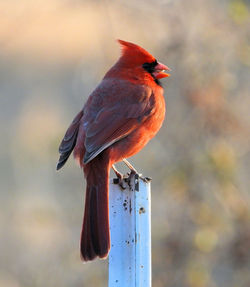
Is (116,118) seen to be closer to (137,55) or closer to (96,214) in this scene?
(137,55)

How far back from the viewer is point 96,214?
331 centimetres

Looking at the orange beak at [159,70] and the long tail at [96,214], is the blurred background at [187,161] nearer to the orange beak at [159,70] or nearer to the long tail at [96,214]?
the orange beak at [159,70]

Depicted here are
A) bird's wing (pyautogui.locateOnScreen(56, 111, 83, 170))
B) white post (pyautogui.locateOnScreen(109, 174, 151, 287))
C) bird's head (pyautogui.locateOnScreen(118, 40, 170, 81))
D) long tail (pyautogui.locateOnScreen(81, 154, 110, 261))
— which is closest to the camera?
white post (pyautogui.locateOnScreen(109, 174, 151, 287))

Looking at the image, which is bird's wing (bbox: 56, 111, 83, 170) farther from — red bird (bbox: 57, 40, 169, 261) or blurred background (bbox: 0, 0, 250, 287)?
blurred background (bbox: 0, 0, 250, 287)

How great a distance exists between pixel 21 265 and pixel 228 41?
2675 mm

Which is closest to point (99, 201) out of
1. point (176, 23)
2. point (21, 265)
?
point (176, 23)

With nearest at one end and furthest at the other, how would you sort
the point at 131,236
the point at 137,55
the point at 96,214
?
the point at 131,236 → the point at 96,214 → the point at 137,55

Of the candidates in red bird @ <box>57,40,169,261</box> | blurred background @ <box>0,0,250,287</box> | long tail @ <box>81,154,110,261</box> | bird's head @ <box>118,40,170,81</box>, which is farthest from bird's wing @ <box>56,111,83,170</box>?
blurred background @ <box>0,0,250,287</box>

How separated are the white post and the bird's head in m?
1.19

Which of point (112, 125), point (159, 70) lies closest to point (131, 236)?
point (112, 125)

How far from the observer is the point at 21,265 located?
6.36 metres

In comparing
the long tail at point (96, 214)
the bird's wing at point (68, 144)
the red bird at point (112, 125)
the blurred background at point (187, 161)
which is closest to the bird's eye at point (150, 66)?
the red bird at point (112, 125)

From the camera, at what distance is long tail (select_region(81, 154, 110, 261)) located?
3.17 meters

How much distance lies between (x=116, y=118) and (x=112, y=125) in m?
0.07
